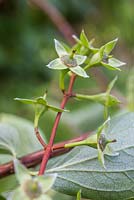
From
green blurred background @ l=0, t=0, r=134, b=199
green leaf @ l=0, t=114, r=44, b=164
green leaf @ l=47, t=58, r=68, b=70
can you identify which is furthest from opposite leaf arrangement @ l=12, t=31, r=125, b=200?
green blurred background @ l=0, t=0, r=134, b=199

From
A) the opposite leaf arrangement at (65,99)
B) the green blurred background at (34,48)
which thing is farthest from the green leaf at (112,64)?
the green blurred background at (34,48)

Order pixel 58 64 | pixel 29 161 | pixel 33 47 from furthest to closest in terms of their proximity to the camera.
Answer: pixel 33 47 → pixel 29 161 → pixel 58 64

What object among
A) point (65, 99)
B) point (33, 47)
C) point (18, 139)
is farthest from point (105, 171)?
point (33, 47)

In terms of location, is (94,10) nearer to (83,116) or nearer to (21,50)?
(21,50)

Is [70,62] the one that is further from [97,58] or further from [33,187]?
[33,187]

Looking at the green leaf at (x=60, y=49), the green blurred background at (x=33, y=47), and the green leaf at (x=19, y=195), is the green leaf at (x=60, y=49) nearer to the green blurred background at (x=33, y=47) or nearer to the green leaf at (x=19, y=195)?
the green leaf at (x=19, y=195)

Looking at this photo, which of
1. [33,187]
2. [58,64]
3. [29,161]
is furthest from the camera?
[29,161]

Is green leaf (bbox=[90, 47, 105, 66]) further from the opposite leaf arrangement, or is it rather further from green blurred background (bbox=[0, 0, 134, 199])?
green blurred background (bbox=[0, 0, 134, 199])

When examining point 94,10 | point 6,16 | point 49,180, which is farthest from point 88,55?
point 94,10

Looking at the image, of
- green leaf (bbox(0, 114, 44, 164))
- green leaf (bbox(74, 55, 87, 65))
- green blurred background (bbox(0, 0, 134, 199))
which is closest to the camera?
green leaf (bbox(74, 55, 87, 65))
